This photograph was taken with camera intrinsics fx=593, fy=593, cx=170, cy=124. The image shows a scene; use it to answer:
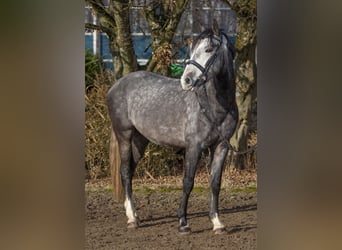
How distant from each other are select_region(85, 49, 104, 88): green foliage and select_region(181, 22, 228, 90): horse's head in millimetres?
524

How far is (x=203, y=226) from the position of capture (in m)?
3.42

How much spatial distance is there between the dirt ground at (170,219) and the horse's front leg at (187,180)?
1.2 inches

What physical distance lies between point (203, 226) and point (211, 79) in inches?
33.3

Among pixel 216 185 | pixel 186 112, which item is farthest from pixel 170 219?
pixel 186 112

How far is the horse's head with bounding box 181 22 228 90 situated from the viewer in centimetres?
333

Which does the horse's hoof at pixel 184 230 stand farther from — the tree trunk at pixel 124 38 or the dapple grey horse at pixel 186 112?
the tree trunk at pixel 124 38

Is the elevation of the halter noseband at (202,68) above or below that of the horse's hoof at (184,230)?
above

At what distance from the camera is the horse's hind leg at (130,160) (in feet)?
11.4

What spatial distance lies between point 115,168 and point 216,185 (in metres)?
0.61

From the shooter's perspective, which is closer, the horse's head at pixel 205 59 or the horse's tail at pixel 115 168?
the horse's head at pixel 205 59

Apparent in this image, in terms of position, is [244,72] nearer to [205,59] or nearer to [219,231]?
[205,59]

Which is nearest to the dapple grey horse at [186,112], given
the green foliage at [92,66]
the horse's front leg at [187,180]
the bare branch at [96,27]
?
the horse's front leg at [187,180]
